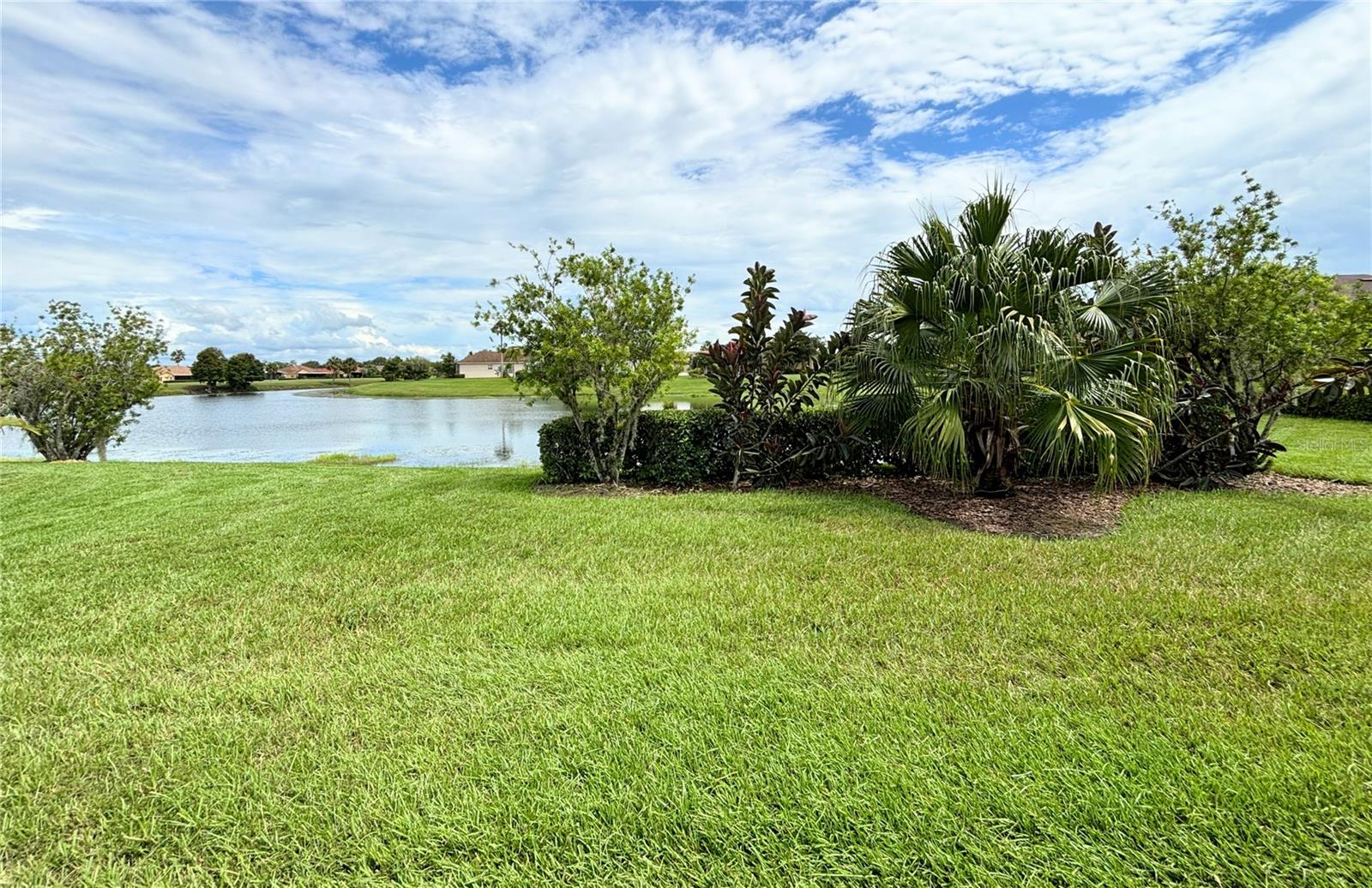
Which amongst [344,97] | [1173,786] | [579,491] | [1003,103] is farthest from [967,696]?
[344,97]

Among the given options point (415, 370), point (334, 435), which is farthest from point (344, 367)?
point (334, 435)

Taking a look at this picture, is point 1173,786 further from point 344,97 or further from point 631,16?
point 344,97

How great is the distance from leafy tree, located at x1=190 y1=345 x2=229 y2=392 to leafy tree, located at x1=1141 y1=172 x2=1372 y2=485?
222 ft

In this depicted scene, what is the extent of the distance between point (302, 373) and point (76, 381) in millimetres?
91520

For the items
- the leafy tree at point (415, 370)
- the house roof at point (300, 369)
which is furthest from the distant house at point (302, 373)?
the leafy tree at point (415, 370)

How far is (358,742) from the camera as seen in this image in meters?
Answer: 2.16

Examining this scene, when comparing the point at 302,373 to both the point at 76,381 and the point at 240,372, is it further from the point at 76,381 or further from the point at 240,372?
the point at 76,381

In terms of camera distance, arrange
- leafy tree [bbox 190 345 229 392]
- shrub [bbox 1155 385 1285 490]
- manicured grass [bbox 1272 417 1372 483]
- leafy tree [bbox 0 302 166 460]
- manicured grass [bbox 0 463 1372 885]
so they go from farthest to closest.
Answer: leafy tree [bbox 190 345 229 392], leafy tree [bbox 0 302 166 460], manicured grass [bbox 1272 417 1372 483], shrub [bbox 1155 385 1285 490], manicured grass [bbox 0 463 1372 885]

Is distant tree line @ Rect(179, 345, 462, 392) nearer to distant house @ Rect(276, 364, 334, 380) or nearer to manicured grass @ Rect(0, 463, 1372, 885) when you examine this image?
distant house @ Rect(276, 364, 334, 380)

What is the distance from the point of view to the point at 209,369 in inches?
2116

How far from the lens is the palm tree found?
518cm

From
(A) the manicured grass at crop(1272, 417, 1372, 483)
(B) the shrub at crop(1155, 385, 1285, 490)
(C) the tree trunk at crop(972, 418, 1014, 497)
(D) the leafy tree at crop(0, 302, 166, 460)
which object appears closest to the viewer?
(C) the tree trunk at crop(972, 418, 1014, 497)

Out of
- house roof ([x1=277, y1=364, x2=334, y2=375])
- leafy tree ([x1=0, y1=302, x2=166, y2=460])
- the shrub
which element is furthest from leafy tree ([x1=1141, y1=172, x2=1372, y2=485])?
house roof ([x1=277, y1=364, x2=334, y2=375])

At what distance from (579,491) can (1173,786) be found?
19.2 ft
